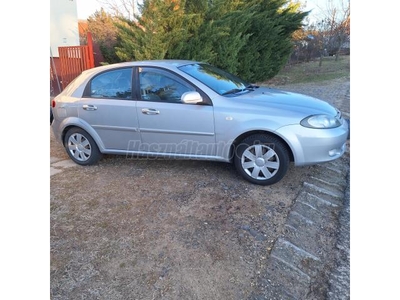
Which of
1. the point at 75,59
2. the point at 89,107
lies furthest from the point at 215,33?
the point at 89,107

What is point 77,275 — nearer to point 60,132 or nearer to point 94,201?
point 94,201

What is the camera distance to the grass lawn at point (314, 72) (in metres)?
13.9

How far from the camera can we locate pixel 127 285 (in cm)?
216

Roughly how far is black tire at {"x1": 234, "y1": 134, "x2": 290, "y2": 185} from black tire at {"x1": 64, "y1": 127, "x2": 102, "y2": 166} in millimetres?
2096

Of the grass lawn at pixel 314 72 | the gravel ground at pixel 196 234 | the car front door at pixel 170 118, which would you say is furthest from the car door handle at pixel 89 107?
the grass lawn at pixel 314 72

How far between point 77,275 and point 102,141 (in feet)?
7.17

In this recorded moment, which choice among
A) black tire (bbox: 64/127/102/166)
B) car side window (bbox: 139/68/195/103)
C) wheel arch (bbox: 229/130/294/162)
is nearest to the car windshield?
car side window (bbox: 139/68/195/103)

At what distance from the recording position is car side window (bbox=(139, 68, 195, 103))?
3.66 metres

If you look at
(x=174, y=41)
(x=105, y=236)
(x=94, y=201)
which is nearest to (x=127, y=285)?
(x=105, y=236)

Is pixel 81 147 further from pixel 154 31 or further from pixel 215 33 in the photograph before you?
pixel 215 33

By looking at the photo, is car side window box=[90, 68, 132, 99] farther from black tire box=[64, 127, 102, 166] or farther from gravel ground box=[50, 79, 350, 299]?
gravel ground box=[50, 79, 350, 299]

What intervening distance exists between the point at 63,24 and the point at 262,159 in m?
9.67

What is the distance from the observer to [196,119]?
3.54 meters
